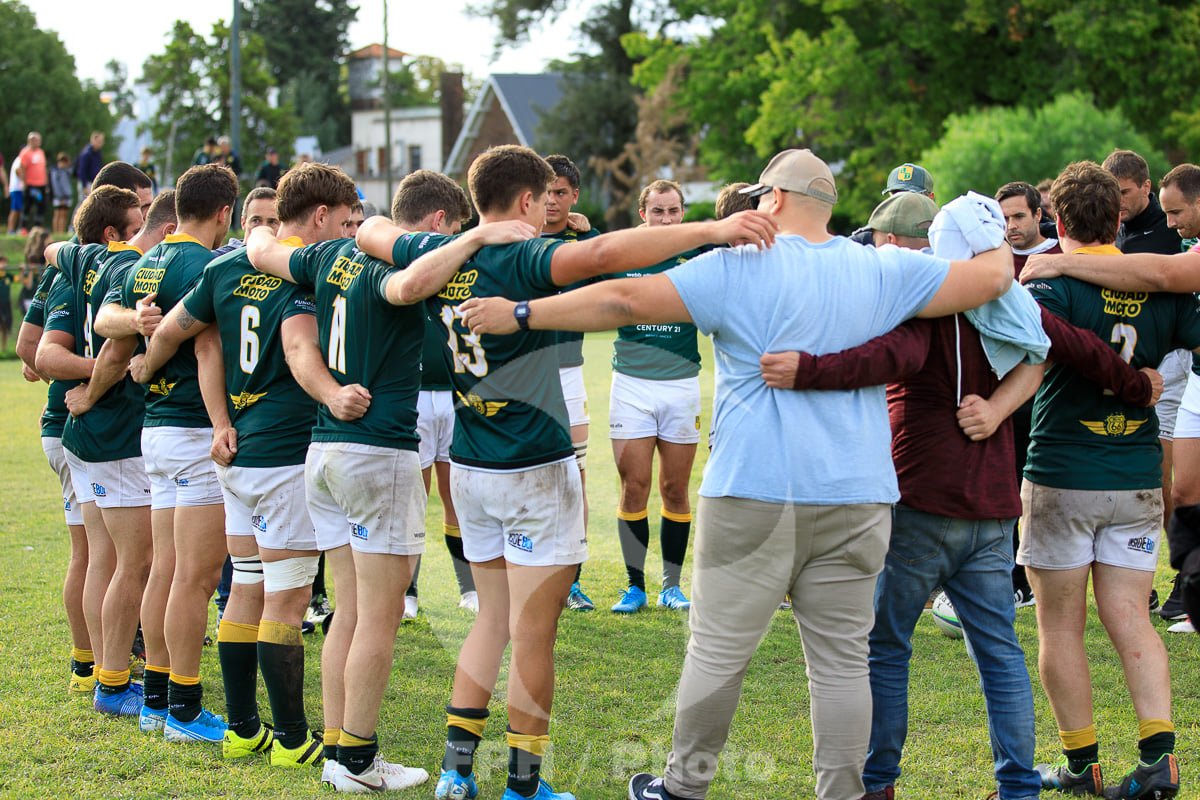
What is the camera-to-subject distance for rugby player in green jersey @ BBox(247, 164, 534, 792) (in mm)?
3812

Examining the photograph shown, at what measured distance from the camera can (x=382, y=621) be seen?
3848 millimetres

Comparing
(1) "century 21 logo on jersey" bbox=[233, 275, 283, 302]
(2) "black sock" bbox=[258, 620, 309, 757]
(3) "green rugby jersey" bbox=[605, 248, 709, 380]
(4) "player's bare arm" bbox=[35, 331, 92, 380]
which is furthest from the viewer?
(3) "green rugby jersey" bbox=[605, 248, 709, 380]

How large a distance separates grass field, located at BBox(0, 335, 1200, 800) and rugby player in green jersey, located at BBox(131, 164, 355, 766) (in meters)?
Answer: 0.29

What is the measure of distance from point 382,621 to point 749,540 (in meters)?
1.49

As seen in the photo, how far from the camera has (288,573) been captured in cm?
411

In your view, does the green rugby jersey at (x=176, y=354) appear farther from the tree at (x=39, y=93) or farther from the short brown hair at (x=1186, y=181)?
the tree at (x=39, y=93)

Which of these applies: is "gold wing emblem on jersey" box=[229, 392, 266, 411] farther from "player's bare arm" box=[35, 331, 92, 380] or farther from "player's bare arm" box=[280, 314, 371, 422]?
"player's bare arm" box=[35, 331, 92, 380]

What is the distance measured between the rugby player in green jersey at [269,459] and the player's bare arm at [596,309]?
1004 mm

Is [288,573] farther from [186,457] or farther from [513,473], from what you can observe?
[513,473]

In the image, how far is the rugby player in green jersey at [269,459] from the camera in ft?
13.4

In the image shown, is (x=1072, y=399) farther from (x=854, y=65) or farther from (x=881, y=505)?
(x=854, y=65)

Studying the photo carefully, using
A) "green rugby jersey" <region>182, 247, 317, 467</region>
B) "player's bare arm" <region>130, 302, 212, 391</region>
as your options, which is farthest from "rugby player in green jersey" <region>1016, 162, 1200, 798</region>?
"player's bare arm" <region>130, 302, 212, 391</region>

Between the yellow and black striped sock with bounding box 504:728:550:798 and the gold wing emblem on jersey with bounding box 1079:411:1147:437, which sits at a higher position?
the gold wing emblem on jersey with bounding box 1079:411:1147:437

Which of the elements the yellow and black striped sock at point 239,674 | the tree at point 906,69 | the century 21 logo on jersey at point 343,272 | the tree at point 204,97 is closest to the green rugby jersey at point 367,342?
the century 21 logo on jersey at point 343,272
